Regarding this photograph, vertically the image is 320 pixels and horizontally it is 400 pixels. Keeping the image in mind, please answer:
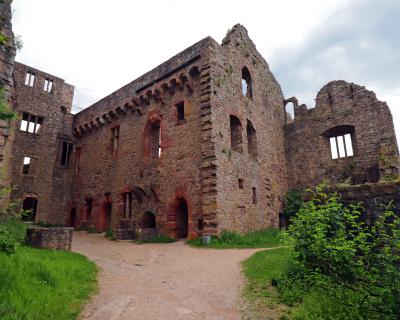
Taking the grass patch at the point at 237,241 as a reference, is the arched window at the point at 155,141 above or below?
above

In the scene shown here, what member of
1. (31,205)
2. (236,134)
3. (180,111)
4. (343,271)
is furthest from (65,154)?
(343,271)

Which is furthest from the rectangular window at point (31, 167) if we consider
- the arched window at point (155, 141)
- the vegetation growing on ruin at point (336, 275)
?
the vegetation growing on ruin at point (336, 275)

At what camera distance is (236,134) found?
13.0m

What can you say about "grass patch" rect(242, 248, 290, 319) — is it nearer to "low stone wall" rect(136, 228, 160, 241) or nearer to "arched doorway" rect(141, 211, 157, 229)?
"low stone wall" rect(136, 228, 160, 241)

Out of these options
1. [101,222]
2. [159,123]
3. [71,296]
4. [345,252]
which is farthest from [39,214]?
[345,252]

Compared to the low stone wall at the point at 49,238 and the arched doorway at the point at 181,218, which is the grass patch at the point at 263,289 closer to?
the low stone wall at the point at 49,238

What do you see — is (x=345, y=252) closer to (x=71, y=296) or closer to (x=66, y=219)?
(x=71, y=296)

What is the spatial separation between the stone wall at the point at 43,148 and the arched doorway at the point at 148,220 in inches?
328

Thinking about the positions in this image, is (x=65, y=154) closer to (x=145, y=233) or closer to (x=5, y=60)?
(x=145, y=233)

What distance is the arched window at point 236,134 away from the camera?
12.9 metres

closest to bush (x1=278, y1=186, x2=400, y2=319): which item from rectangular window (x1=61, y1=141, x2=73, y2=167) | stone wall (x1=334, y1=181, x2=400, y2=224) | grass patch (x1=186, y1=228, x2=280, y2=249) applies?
stone wall (x1=334, y1=181, x2=400, y2=224)

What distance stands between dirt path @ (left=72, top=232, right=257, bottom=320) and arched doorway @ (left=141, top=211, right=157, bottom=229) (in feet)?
14.3

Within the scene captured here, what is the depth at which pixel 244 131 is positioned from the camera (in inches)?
517

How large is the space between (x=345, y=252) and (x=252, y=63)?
531 inches
